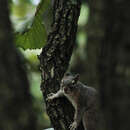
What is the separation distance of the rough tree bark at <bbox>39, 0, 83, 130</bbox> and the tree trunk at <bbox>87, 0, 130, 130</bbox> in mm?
1923

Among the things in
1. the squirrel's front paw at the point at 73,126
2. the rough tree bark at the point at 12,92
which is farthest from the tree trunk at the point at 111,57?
the squirrel's front paw at the point at 73,126

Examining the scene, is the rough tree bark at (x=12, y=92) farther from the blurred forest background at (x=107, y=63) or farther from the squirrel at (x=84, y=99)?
the squirrel at (x=84, y=99)

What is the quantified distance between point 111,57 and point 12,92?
503mm

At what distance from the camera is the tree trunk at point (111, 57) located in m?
1.97

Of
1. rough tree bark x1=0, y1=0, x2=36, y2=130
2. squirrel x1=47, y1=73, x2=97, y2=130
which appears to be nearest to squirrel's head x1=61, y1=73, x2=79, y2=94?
squirrel x1=47, y1=73, x2=97, y2=130

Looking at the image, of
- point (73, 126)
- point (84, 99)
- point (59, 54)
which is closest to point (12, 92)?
point (59, 54)

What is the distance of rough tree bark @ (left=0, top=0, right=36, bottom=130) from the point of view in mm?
1989

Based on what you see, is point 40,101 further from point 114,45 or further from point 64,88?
point 114,45

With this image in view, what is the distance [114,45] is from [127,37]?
8 cm

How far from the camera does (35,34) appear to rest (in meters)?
4.31

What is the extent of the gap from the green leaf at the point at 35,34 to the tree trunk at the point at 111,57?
6.74 feet

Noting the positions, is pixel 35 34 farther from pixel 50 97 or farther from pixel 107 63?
pixel 107 63

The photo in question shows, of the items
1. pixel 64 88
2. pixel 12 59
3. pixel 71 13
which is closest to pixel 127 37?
pixel 12 59

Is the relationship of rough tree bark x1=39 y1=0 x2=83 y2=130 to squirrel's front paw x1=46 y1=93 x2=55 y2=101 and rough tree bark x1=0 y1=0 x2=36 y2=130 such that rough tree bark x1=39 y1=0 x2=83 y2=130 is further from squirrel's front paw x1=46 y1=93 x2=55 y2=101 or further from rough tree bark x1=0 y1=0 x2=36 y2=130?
rough tree bark x1=0 y1=0 x2=36 y2=130
